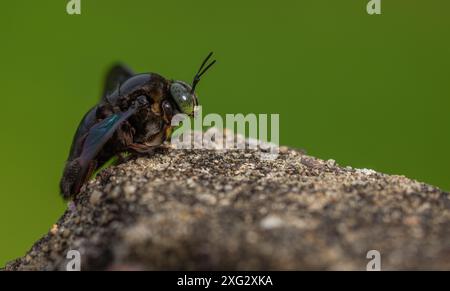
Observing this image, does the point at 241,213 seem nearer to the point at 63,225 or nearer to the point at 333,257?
the point at 333,257

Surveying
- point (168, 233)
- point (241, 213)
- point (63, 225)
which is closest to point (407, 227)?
point (241, 213)

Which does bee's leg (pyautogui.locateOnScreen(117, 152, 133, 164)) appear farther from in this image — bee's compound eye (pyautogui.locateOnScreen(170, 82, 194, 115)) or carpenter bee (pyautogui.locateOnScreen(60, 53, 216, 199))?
bee's compound eye (pyautogui.locateOnScreen(170, 82, 194, 115))

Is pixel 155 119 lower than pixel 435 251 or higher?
higher

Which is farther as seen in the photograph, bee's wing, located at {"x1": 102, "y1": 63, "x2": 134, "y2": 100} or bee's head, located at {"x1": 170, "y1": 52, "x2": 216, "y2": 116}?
bee's wing, located at {"x1": 102, "y1": 63, "x2": 134, "y2": 100}

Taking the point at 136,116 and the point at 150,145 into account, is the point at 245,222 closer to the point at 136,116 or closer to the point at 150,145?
the point at 150,145

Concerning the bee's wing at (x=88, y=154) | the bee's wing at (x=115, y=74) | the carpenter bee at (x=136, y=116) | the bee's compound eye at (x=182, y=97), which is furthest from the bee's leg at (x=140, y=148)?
the bee's wing at (x=115, y=74)

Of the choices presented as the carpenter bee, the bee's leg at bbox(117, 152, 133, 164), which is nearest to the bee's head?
the carpenter bee

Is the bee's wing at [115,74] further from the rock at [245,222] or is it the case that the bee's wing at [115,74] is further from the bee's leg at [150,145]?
the rock at [245,222]

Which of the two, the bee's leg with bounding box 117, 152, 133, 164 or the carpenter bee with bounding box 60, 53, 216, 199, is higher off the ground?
the carpenter bee with bounding box 60, 53, 216, 199
